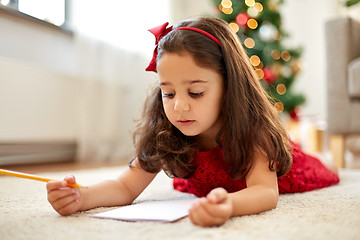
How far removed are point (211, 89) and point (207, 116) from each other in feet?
0.18

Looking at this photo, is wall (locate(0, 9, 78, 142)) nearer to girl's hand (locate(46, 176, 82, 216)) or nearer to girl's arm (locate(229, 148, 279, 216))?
girl's hand (locate(46, 176, 82, 216))

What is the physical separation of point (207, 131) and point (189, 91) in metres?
0.17

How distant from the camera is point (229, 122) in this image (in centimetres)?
77

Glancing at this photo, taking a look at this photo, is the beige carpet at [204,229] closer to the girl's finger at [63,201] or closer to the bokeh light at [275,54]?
the girl's finger at [63,201]

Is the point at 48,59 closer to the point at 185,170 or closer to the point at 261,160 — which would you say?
the point at 185,170

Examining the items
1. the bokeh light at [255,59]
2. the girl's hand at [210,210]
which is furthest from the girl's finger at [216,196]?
the bokeh light at [255,59]

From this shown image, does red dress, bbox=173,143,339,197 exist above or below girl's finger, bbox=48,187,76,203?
below

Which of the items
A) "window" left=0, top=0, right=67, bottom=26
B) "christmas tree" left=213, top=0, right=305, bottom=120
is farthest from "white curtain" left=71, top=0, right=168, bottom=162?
"christmas tree" left=213, top=0, right=305, bottom=120

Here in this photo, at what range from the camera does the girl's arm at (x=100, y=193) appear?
67 centimetres

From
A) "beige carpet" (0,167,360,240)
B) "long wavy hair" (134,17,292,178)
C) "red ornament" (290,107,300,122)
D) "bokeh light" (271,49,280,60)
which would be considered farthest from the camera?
"red ornament" (290,107,300,122)

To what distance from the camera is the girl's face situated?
72 centimetres

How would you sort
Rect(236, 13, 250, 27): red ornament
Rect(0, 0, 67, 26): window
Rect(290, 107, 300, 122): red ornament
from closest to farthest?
Rect(0, 0, 67, 26): window < Rect(236, 13, 250, 27): red ornament < Rect(290, 107, 300, 122): red ornament

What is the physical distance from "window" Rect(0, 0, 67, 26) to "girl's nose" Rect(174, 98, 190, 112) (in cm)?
151

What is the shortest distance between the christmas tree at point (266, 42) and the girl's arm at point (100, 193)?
1812 millimetres
